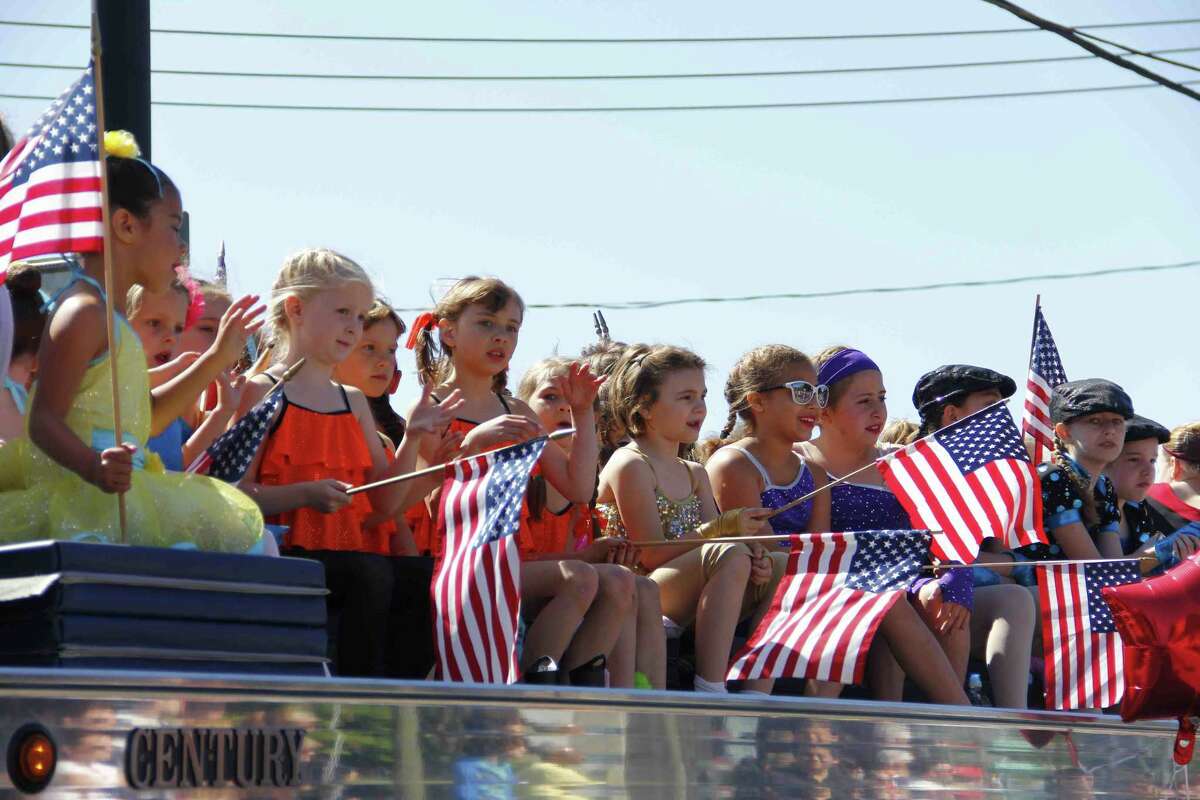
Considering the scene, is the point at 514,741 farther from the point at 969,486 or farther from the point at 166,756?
the point at 969,486

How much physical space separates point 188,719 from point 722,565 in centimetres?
274

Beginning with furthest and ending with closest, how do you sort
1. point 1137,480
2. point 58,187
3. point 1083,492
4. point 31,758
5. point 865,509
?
1. point 1137,480
2. point 1083,492
3. point 865,509
4. point 58,187
5. point 31,758

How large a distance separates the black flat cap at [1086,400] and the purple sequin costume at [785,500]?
183 centimetres

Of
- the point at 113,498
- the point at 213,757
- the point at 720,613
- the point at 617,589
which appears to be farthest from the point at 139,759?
the point at 720,613

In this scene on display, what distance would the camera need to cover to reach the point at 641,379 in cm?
673

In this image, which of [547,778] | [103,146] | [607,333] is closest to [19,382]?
[103,146]

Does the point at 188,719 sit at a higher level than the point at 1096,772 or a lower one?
higher

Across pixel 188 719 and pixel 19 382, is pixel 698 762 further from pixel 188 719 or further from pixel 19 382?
pixel 19 382

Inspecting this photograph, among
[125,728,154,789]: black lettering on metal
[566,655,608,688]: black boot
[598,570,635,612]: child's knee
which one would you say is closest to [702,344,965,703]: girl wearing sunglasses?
[598,570,635,612]: child's knee

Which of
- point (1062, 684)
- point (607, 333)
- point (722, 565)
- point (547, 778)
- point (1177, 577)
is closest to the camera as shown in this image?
point (547, 778)

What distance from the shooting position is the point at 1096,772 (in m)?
5.62

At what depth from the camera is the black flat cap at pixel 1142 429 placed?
8.49m

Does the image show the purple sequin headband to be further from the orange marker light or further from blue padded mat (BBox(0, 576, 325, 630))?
the orange marker light

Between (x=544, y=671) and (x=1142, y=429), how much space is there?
4433 millimetres
